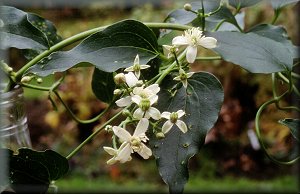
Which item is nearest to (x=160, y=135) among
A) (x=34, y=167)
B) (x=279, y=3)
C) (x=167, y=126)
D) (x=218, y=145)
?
(x=167, y=126)

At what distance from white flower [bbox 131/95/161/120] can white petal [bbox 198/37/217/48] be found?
6 cm

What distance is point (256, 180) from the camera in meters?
1.82

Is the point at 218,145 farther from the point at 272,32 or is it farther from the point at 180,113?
the point at 180,113

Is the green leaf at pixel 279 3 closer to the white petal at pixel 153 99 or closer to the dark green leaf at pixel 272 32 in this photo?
the dark green leaf at pixel 272 32

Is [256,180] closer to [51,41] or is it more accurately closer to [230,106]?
[230,106]

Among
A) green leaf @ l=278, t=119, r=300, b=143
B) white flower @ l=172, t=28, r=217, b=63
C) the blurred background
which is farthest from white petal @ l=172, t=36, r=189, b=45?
the blurred background

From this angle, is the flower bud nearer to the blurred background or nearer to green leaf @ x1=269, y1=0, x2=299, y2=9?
green leaf @ x1=269, y1=0, x2=299, y2=9

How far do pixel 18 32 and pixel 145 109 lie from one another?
16 centimetres

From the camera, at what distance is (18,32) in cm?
44

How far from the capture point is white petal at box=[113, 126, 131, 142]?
350 millimetres

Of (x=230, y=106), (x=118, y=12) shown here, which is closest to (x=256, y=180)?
(x=230, y=106)

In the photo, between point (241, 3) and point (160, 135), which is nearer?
point (160, 135)

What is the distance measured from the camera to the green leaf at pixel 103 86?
50cm

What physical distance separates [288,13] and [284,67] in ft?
5.44
